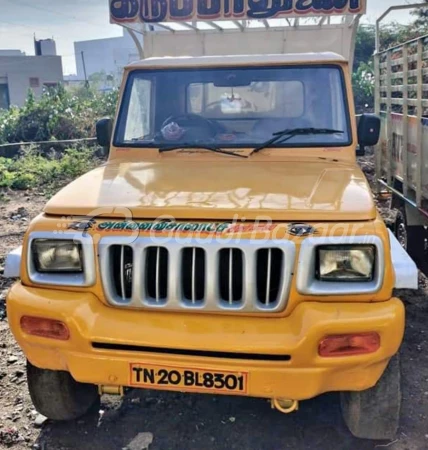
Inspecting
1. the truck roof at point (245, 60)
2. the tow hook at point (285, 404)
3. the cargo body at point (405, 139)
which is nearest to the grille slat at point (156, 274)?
the tow hook at point (285, 404)

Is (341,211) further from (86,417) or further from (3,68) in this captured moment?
(3,68)

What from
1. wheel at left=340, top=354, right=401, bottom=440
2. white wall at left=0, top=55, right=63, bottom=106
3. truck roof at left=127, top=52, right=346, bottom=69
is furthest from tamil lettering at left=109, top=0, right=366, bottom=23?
white wall at left=0, top=55, right=63, bottom=106

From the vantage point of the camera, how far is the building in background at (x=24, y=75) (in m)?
38.5

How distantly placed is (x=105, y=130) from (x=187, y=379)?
92.1 inches

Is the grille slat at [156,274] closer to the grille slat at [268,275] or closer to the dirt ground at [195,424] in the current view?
the grille slat at [268,275]

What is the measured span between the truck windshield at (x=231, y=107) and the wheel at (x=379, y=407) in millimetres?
1655

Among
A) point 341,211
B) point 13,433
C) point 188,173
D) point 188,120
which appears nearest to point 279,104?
point 188,120

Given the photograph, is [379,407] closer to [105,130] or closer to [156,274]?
[156,274]

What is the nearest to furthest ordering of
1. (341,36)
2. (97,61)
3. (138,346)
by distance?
(138,346), (341,36), (97,61)

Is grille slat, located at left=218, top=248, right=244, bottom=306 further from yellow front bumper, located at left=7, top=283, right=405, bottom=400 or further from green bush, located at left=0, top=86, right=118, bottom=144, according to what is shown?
green bush, located at left=0, top=86, right=118, bottom=144

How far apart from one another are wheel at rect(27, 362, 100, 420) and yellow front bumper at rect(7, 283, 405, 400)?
0.42m

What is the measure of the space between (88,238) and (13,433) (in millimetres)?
1337

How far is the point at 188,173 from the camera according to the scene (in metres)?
3.47

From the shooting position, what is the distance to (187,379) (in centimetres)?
261
